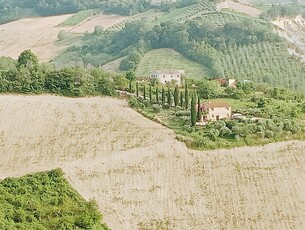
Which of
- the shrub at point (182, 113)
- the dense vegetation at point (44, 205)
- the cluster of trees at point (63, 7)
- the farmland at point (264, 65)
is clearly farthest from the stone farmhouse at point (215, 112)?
the cluster of trees at point (63, 7)

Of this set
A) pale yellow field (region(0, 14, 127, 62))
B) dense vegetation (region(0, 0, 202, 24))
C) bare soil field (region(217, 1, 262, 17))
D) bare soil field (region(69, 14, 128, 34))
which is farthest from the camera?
dense vegetation (region(0, 0, 202, 24))

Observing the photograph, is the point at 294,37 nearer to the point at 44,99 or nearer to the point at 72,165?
the point at 44,99

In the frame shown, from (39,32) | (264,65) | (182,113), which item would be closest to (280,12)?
(264,65)

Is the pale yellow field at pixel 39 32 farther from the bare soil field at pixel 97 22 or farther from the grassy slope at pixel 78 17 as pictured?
the grassy slope at pixel 78 17

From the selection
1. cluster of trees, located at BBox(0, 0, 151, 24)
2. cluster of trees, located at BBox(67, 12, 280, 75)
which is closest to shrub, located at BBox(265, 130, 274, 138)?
cluster of trees, located at BBox(67, 12, 280, 75)

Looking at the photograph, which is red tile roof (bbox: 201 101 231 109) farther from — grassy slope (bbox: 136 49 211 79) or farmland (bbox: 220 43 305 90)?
grassy slope (bbox: 136 49 211 79)

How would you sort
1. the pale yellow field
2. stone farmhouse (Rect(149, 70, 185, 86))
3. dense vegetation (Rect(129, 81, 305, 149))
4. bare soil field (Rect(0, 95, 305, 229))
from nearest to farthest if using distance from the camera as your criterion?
1. bare soil field (Rect(0, 95, 305, 229))
2. dense vegetation (Rect(129, 81, 305, 149))
3. stone farmhouse (Rect(149, 70, 185, 86))
4. the pale yellow field
